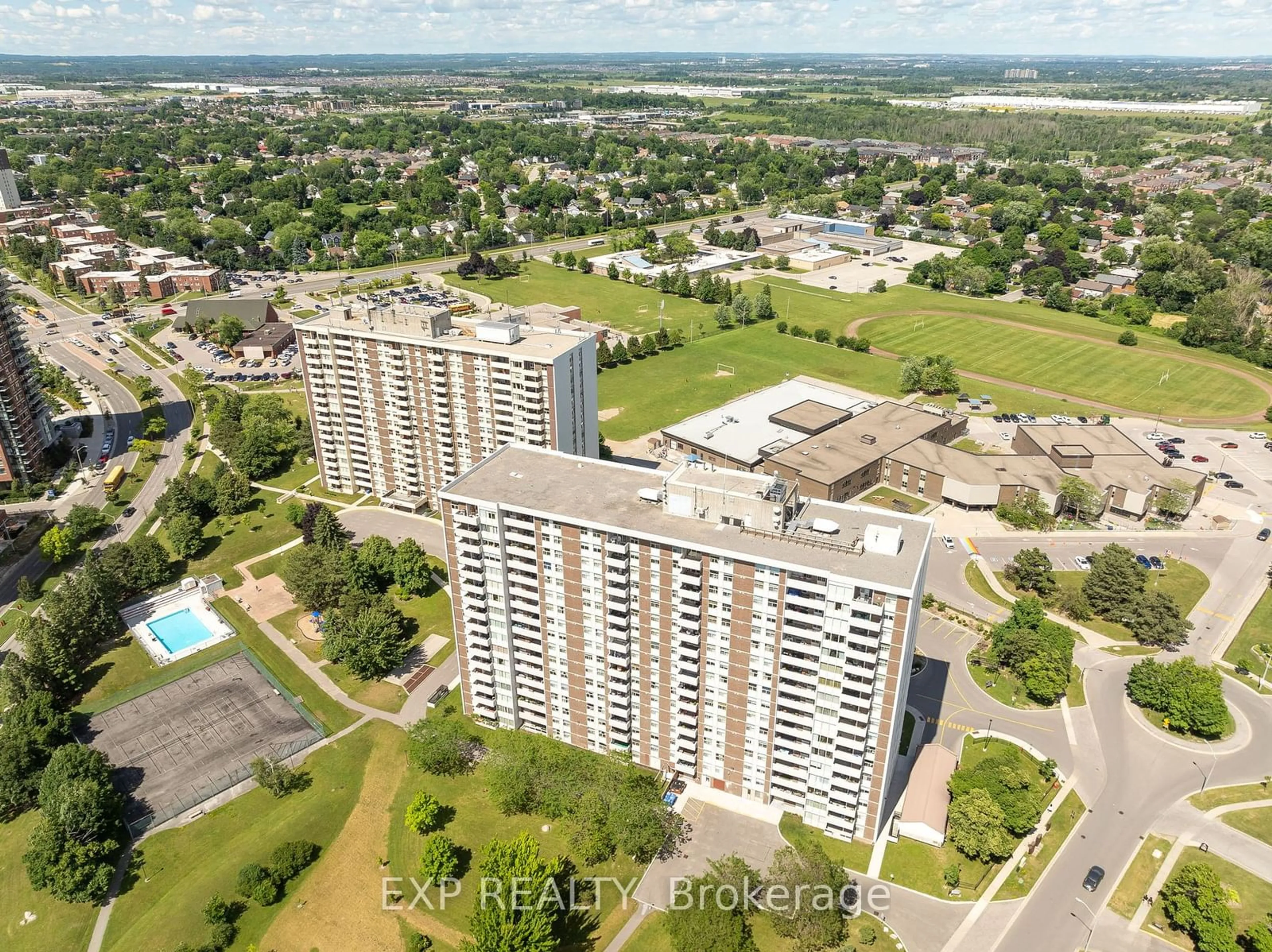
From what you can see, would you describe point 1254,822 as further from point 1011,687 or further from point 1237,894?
point 1011,687

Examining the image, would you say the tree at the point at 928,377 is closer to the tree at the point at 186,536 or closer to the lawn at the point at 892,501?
the lawn at the point at 892,501

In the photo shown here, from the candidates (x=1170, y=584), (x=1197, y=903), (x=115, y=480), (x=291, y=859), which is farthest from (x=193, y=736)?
(x=1170, y=584)

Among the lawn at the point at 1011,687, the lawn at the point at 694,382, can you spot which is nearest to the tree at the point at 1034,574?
the lawn at the point at 1011,687

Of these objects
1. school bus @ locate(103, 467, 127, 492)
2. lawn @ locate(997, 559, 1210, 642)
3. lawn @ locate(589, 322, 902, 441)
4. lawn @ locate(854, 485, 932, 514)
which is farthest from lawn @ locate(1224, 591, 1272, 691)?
school bus @ locate(103, 467, 127, 492)

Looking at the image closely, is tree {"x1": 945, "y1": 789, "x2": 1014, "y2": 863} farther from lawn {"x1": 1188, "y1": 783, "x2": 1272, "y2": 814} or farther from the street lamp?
lawn {"x1": 1188, "y1": 783, "x2": 1272, "y2": 814}

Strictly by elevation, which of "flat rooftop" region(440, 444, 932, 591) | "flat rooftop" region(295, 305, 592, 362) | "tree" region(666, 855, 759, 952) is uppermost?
"flat rooftop" region(295, 305, 592, 362)

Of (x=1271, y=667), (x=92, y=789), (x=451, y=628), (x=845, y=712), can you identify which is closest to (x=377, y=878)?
(x=92, y=789)
